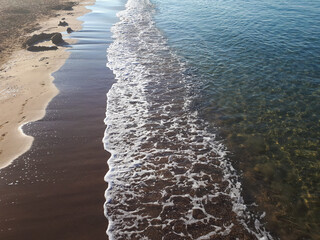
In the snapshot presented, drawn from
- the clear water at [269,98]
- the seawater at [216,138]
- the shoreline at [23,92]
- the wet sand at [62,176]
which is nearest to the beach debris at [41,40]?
the shoreline at [23,92]

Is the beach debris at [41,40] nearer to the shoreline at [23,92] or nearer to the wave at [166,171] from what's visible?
the shoreline at [23,92]

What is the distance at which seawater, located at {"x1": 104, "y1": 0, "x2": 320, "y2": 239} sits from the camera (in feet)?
19.1

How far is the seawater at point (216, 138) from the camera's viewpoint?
5.81 metres

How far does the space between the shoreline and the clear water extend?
26.1ft

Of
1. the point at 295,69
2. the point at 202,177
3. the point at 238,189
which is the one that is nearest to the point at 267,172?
the point at 238,189

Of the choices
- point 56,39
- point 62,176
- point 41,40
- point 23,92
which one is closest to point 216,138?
point 62,176

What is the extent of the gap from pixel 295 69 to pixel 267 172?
8971mm

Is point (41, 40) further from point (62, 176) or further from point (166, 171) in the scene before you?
point (166, 171)

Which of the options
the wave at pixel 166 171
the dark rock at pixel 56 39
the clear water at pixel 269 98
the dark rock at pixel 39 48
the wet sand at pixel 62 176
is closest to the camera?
the wet sand at pixel 62 176

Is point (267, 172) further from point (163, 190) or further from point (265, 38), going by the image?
point (265, 38)

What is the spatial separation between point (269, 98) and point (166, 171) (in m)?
7.07

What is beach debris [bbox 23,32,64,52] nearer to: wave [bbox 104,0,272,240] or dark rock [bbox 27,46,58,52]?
dark rock [bbox 27,46,58,52]

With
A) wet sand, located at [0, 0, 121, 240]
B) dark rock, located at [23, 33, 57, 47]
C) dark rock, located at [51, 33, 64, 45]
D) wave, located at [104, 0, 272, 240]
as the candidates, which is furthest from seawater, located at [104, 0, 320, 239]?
dark rock, located at [23, 33, 57, 47]

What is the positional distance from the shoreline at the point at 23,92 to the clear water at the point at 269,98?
313 inches
